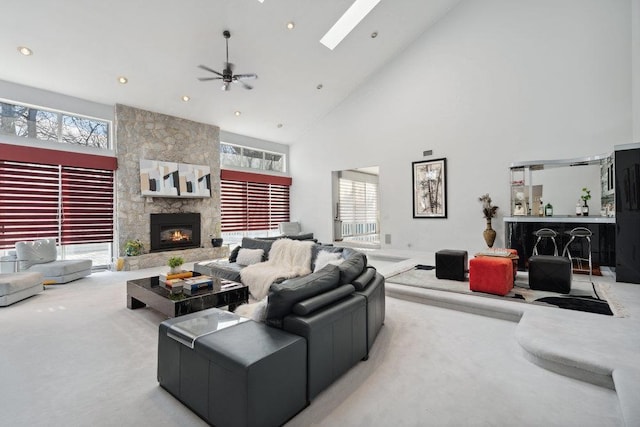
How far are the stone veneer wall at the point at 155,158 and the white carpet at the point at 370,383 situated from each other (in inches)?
140

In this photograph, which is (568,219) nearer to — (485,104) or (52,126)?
(485,104)

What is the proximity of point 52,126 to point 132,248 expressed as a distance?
2863 mm

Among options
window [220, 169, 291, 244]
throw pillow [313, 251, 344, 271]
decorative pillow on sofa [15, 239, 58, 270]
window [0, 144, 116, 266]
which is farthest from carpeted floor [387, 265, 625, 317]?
window [0, 144, 116, 266]

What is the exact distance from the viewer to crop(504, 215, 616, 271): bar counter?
4.99 meters

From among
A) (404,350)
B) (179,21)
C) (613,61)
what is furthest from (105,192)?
(613,61)

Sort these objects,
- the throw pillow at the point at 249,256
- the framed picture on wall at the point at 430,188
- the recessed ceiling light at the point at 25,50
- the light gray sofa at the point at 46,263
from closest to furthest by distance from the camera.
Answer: the recessed ceiling light at the point at 25,50
the throw pillow at the point at 249,256
the light gray sofa at the point at 46,263
the framed picture on wall at the point at 430,188

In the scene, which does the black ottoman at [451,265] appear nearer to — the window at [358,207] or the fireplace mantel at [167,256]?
the window at [358,207]

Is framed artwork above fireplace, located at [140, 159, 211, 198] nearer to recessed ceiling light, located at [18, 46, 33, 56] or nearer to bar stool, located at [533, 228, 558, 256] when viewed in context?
recessed ceiling light, located at [18, 46, 33, 56]

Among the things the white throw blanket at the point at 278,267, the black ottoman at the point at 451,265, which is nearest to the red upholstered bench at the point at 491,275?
the black ottoman at the point at 451,265

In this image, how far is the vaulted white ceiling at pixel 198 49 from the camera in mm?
4805

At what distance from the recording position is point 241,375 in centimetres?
166

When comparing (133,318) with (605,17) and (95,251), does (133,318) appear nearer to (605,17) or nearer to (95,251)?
(95,251)

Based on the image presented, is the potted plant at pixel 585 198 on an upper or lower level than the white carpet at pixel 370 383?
upper

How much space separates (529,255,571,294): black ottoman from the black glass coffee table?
3.94 meters
